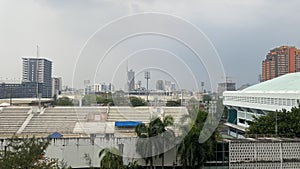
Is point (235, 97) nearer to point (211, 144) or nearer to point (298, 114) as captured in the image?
point (298, 114)

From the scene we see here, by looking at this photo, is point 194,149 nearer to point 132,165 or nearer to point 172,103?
point 132,165

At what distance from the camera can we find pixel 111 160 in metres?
5.89

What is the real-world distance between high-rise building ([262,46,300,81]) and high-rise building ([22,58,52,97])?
25.8 m

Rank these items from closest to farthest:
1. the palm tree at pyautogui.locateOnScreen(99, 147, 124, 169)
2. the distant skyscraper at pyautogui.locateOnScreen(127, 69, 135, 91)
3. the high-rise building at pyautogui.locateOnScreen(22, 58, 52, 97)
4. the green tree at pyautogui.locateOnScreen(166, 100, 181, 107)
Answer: the palm tree at pyautogui.locateOnScreen(99, 147, 124, 169)
the distant skyscraper at pyautogui.locateOnScreen(127, 69, 135, 91)
the green tree at pyautogui.locateOnScreen(166, 100, 181, 107)
the high-rise building at pyautogui.locateOnScreen(22, 58, 52, 97)

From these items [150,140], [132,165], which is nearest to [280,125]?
[150,140]

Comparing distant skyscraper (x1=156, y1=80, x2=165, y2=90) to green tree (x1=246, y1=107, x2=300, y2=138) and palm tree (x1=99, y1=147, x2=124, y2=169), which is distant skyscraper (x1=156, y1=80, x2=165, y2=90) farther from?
palm tree (x1=99, y1=147, x2=124, y2=169)

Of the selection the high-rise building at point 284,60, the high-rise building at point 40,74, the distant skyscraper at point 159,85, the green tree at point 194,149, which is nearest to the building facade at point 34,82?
the high-rise building at point 40,74

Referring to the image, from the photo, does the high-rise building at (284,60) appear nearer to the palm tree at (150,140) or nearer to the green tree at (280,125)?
the green tree at (280,125)

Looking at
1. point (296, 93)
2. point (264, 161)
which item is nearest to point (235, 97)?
point (296, 93)

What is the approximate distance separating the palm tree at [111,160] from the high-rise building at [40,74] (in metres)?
31.1

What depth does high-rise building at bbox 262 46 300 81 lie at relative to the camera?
2927cm

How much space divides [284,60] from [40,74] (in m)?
28.3

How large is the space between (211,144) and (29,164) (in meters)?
3.79

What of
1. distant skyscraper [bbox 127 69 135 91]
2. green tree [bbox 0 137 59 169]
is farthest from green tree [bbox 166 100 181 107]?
green tree [bbox 0 137 59 169]
